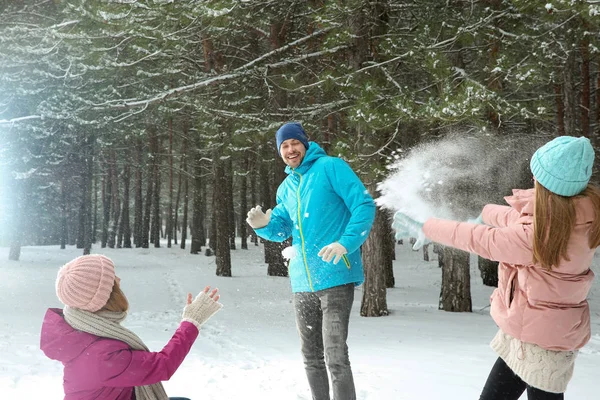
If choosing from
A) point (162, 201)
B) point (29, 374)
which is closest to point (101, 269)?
point (29, 374)

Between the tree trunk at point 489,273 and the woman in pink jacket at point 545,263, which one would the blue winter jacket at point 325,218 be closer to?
the woman in pink jacket at point 545,263

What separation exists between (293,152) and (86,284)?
1836mm

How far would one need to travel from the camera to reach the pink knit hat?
2.43 meters

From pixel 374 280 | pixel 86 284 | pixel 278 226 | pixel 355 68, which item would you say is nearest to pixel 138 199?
pixel 374 280

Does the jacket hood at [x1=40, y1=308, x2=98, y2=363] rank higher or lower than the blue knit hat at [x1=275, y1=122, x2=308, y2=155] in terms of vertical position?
lower

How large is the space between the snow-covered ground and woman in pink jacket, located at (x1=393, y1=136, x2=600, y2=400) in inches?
72.7

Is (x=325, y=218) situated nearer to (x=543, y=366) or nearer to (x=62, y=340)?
(x=543, y=366)

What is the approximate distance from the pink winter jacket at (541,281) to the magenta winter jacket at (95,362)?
5.37ft

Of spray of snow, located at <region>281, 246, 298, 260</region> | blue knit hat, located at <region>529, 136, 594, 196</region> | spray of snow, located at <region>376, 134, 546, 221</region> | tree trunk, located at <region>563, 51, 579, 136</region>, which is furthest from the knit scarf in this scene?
tree trunk, located at <region>563, 51, 579, 136</region>

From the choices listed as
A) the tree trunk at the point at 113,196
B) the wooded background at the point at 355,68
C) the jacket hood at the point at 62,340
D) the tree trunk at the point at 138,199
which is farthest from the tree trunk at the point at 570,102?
the tree trunk at the point at 113,196

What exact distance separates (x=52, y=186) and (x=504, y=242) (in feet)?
90.9

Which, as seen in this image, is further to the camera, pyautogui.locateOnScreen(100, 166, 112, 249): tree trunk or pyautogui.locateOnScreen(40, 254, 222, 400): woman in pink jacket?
pyautogui.locateOnScreen(100, 166, 112, 249): tree trunk

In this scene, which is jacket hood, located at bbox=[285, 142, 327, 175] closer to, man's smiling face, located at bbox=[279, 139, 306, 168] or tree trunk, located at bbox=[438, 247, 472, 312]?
man's smiling face, located at bbox=[279, 139, 306, 168]

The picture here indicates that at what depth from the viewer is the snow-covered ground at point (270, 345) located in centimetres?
483
